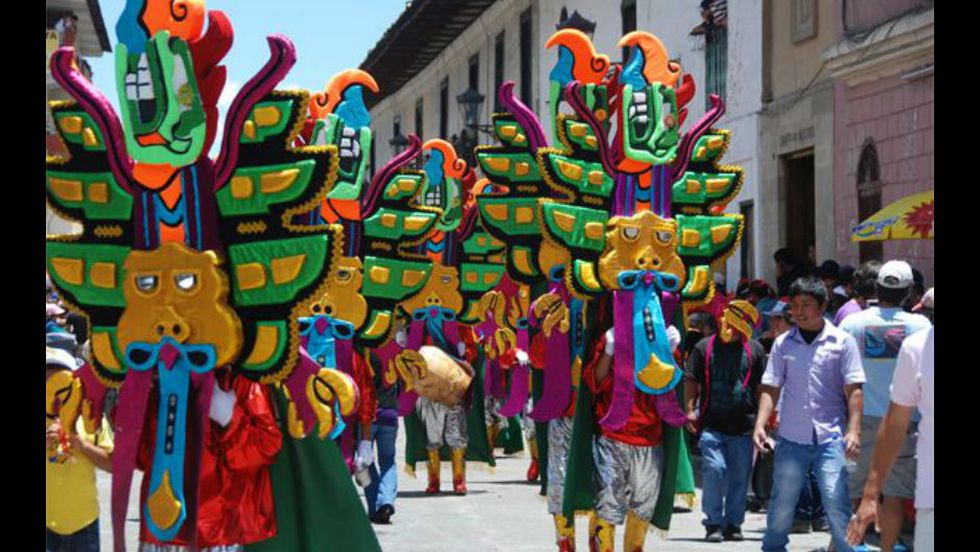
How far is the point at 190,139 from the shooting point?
24.8 ft

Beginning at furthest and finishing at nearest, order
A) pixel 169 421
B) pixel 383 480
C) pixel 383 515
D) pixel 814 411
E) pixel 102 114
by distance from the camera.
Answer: pixel 383 480
pixel 383 515
pixel 814 411
pixel 102 114
pixel 169 421

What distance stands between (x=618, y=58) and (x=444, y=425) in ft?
46.4

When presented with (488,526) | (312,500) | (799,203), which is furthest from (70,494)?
(799,203)

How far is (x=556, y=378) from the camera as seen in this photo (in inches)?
468

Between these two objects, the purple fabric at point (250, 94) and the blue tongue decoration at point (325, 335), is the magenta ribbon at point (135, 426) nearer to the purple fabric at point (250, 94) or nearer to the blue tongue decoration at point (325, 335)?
the purple fabric at point (250, 94)

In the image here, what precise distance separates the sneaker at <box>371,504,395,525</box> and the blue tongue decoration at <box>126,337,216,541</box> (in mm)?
6811

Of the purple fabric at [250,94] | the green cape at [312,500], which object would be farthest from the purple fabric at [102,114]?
the green cape at [312,500]

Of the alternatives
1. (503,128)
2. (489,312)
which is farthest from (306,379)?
(489,312)

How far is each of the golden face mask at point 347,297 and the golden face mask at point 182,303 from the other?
4.59m

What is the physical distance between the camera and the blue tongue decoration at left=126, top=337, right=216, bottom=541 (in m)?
7.31

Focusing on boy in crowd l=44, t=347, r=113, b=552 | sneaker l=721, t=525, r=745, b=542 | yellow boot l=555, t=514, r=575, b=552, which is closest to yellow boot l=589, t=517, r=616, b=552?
yellow boot l=555, t=514, r=575, b=552

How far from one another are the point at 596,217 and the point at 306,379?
3.39 m

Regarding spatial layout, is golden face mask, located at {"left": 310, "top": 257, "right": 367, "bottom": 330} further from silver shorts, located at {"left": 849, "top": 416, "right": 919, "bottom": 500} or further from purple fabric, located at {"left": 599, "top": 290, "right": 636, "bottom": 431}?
silver shorts, located at {"left": 849, "top": 416, "right": 919, "bottom": 500}

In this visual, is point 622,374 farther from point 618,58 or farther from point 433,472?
point 618,58
